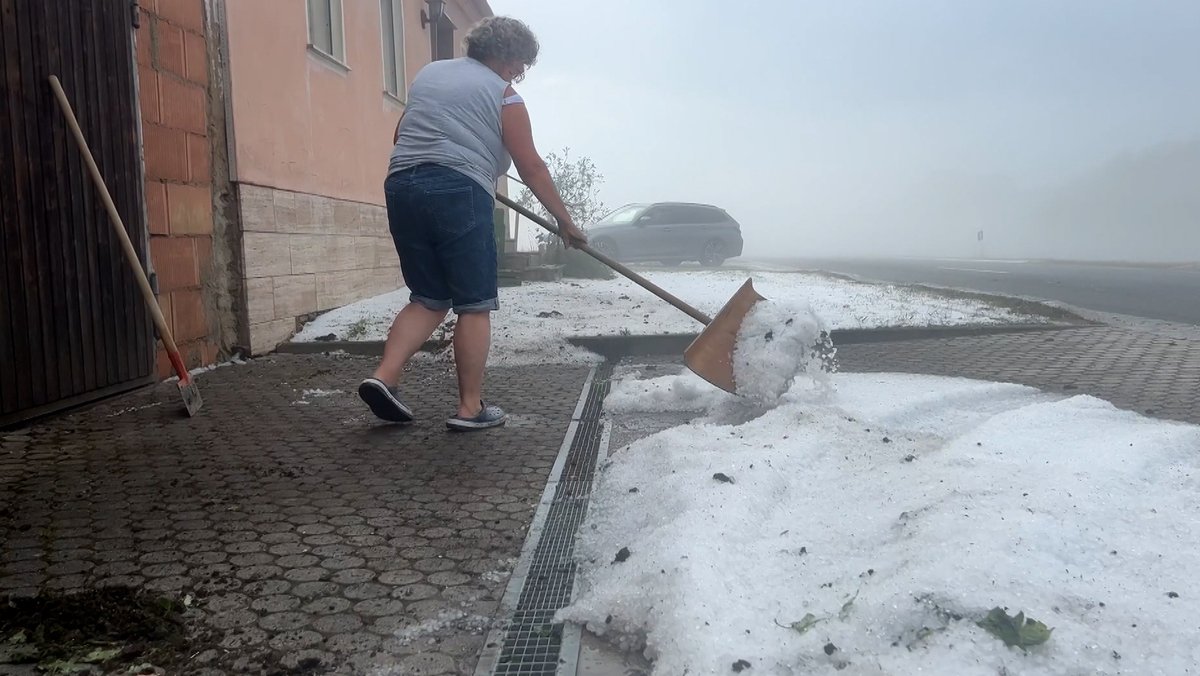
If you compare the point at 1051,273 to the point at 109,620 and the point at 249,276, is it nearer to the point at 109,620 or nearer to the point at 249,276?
the point at 249,276

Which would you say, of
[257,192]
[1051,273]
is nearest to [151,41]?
[257,192]

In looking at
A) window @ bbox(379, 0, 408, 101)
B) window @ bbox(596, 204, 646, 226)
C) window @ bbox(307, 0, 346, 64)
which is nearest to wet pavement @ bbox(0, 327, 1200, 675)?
window @ bbox(307, 0, 346, 64)

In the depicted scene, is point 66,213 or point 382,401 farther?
point 66,213

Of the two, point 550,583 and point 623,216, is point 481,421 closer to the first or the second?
point 550,583

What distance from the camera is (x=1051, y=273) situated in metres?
16.5

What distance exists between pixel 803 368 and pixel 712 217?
54.5ft

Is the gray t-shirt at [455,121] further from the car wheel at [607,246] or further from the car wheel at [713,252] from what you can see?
the car wheel at [713,252]

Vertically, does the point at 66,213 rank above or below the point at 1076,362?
above

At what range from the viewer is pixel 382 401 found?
3.75 m

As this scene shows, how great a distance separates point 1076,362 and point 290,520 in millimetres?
4430

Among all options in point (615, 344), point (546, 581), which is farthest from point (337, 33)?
point (546, 581)

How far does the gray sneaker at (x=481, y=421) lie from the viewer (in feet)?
12.3

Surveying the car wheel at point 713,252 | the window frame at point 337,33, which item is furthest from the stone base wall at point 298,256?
the car wheel at point 713,252

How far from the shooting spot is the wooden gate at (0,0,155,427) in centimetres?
372
